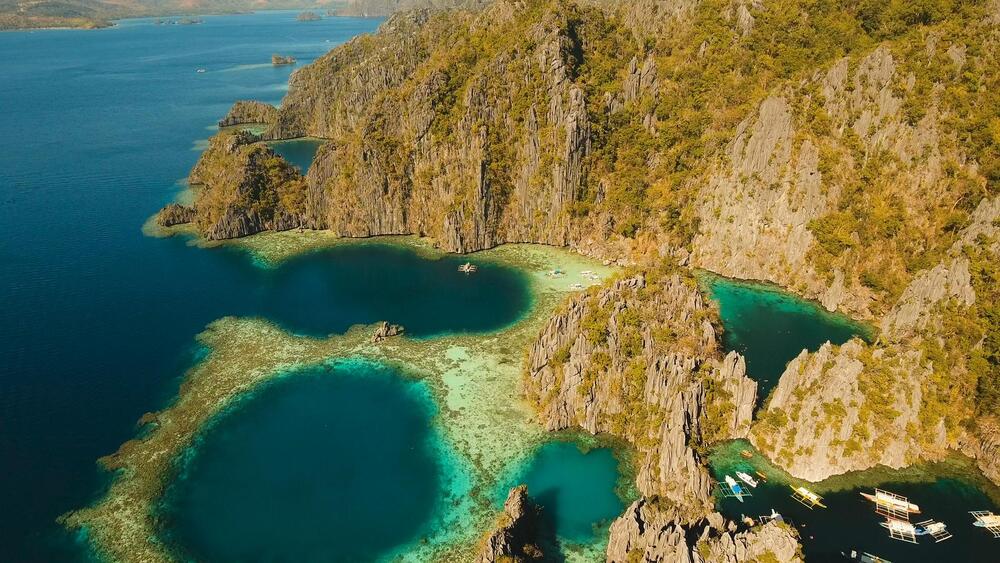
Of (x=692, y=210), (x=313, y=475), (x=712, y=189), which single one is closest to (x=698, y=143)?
(x=712, y=189)

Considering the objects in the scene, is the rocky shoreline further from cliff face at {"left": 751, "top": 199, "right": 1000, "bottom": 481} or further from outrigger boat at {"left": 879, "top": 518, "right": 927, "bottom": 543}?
outrigger boat at {"left": 879, "top": 518, "right": 927, "bottom": 543}

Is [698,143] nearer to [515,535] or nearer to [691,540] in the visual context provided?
[691,540]

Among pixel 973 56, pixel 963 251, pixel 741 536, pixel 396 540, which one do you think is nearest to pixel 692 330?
pixel 741 536

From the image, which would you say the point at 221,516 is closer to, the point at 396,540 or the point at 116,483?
the point at 116,483

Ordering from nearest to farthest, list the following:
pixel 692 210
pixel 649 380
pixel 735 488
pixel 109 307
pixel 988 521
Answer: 1. pixel 988 521
2. pixel 735 488
3. pixel 649 380
4. pixel 109 307
5. pixel 692 210

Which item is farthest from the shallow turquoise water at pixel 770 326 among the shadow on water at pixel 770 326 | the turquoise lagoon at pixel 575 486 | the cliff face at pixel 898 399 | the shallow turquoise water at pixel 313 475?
the shallow turquoise water at pixel 313 475
